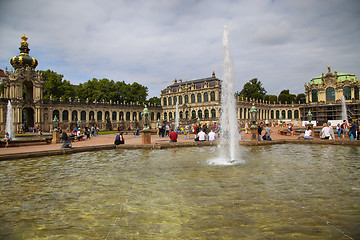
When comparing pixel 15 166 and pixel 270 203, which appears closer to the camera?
pixel 270 203

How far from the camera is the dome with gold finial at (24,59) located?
5088 centimetres

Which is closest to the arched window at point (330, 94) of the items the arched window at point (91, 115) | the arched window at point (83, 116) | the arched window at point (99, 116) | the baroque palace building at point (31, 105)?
the baroque palace building at point (31, 105)

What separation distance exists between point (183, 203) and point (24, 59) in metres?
57.9

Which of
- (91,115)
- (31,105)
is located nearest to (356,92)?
(91,115)

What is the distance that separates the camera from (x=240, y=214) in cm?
476

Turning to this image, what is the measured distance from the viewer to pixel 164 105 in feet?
281

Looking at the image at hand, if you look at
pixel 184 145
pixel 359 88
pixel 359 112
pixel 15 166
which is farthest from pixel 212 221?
pixel 359 88

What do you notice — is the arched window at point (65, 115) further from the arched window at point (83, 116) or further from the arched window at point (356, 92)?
the arched window at point (356, 92)

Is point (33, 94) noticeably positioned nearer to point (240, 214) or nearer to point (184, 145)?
point (184, 145)

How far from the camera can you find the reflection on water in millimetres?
4145

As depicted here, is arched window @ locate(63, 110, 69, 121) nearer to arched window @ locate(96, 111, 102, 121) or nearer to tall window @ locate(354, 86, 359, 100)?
arched window @ locate(96, 111, 102, 121)

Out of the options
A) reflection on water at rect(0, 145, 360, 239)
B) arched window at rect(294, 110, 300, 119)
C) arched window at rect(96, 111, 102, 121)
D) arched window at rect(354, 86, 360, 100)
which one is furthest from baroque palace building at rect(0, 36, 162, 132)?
arched window at rect(354, 86, 360, 100)

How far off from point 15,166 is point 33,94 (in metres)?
49.4

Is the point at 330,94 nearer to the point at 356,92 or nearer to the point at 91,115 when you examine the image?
the point at 356,92
